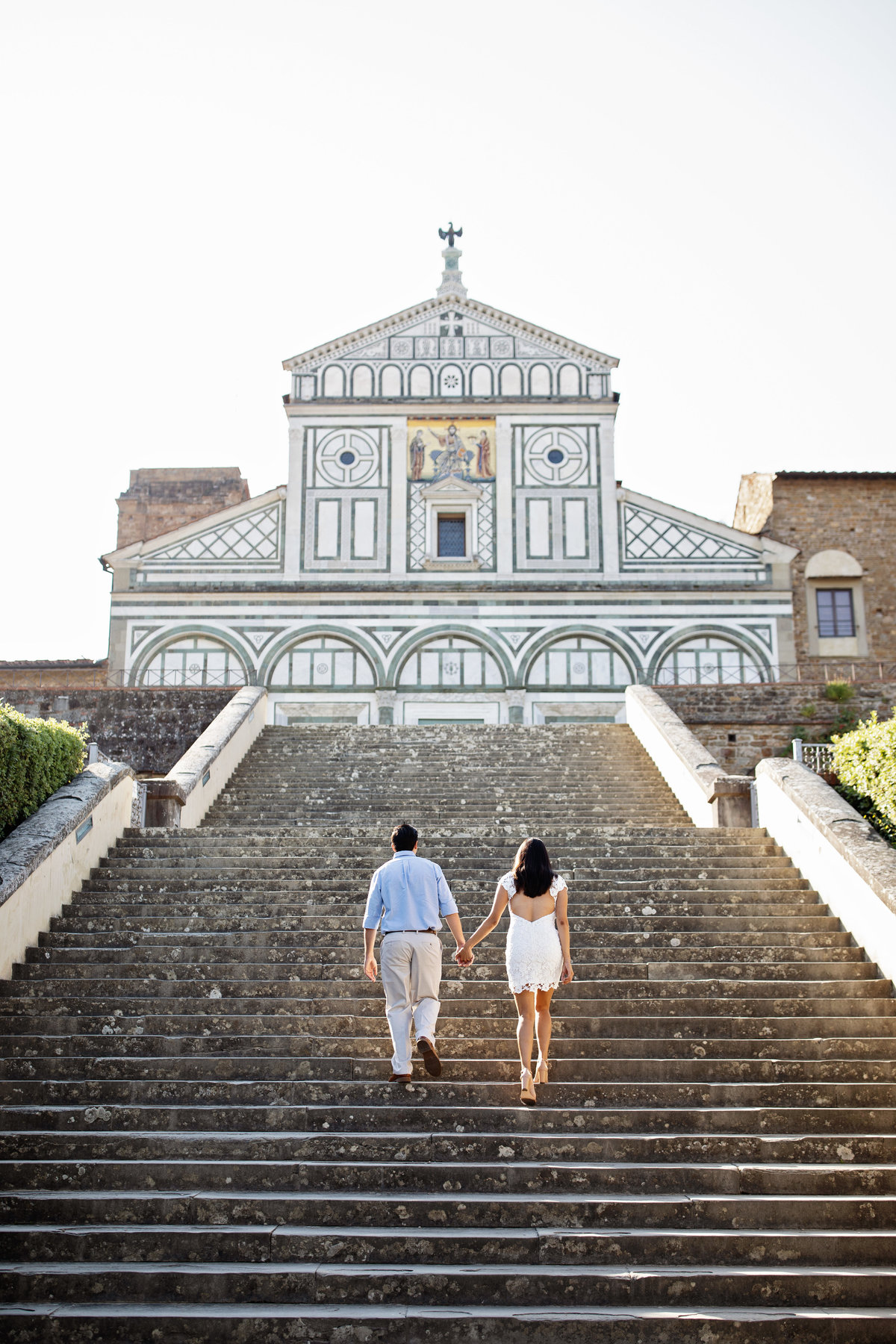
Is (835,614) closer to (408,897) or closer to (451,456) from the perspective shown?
(451,456)

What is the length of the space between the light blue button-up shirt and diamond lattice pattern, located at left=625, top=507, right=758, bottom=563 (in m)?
21.1

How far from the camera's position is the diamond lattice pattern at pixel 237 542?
27.4 metres

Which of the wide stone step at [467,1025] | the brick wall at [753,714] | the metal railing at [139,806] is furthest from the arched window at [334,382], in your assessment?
the wide stone step at [467,1025]

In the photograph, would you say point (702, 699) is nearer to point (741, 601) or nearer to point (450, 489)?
point (741, 601)

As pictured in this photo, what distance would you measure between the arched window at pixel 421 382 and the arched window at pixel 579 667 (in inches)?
271

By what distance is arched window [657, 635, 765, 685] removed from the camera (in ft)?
85.9

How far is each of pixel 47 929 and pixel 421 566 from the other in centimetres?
1921

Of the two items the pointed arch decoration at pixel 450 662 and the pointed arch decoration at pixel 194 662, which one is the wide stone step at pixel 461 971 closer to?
the pointed arch decoration at pixel 450 662

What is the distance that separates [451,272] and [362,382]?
3.64m

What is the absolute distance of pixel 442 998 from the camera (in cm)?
757

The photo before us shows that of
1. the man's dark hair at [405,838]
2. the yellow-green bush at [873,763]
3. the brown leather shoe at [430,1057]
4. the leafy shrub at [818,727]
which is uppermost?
the leafy shrub at [818,727]

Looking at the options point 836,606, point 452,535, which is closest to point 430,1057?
point 452,535

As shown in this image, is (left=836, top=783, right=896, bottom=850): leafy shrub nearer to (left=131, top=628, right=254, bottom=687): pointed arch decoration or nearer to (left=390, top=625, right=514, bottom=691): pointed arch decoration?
(left=390, top=625, right=514, bottom=691): pointed arch decoration

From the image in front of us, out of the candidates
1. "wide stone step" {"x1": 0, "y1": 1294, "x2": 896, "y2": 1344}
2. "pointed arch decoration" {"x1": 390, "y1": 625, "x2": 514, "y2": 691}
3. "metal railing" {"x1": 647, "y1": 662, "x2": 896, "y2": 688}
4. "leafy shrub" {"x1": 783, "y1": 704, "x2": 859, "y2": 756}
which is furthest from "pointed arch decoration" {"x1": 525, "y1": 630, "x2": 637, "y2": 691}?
"wide stone step" {"x1": 0, "y1": 1294, "x2": 896, "y2": 1344}
